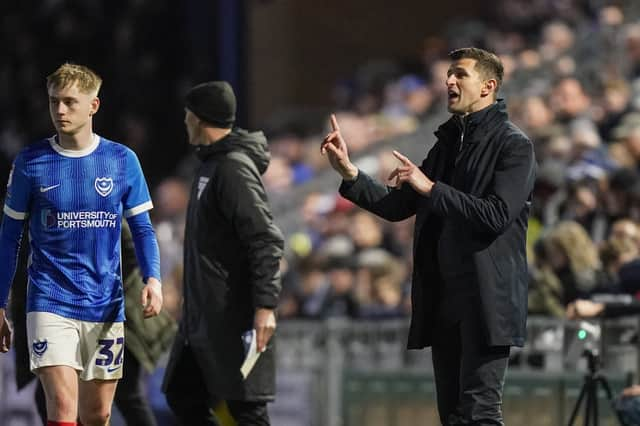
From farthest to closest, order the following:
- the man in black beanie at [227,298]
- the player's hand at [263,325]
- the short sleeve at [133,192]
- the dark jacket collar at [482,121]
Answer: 1. the man in black beanie at [227,298]
2. the player's hand at [263,325]
3. the short sleeve at [133,192]
4. the dark jacket collar at [482,121]

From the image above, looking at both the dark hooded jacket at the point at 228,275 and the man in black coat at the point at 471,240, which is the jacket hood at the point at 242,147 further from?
the man in black coat at the point at 471,240

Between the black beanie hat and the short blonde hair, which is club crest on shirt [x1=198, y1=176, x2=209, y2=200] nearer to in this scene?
the black beanie hat

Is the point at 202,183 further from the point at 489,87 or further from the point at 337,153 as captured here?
the point at 489,87

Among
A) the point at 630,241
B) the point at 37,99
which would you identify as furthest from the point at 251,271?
the point at 37,99

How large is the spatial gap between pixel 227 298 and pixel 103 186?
0.95 m

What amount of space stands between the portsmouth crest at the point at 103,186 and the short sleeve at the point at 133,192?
11cm

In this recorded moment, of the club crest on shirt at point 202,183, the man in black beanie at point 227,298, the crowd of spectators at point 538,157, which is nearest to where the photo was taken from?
the man in black beanie at point 227,298

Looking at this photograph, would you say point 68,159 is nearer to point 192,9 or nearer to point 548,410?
point 548,410

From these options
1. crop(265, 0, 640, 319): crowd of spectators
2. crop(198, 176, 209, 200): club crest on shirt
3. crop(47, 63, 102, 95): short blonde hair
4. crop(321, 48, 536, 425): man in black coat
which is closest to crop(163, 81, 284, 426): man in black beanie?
crop(198, 176, 209, 200): club crest on shirt

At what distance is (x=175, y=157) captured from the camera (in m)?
23.6

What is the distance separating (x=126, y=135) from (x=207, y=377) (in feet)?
50.1

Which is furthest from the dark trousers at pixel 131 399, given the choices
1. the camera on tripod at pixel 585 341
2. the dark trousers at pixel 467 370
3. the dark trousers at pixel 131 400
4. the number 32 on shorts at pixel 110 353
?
the dark trousers at pixel 467 370

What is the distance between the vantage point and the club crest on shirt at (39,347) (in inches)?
306

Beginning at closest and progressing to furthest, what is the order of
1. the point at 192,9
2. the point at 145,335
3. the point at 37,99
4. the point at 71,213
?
1. the point at 71,213
2. the point at 145,335
3. the point at 192,9
4. the point at 37,99
